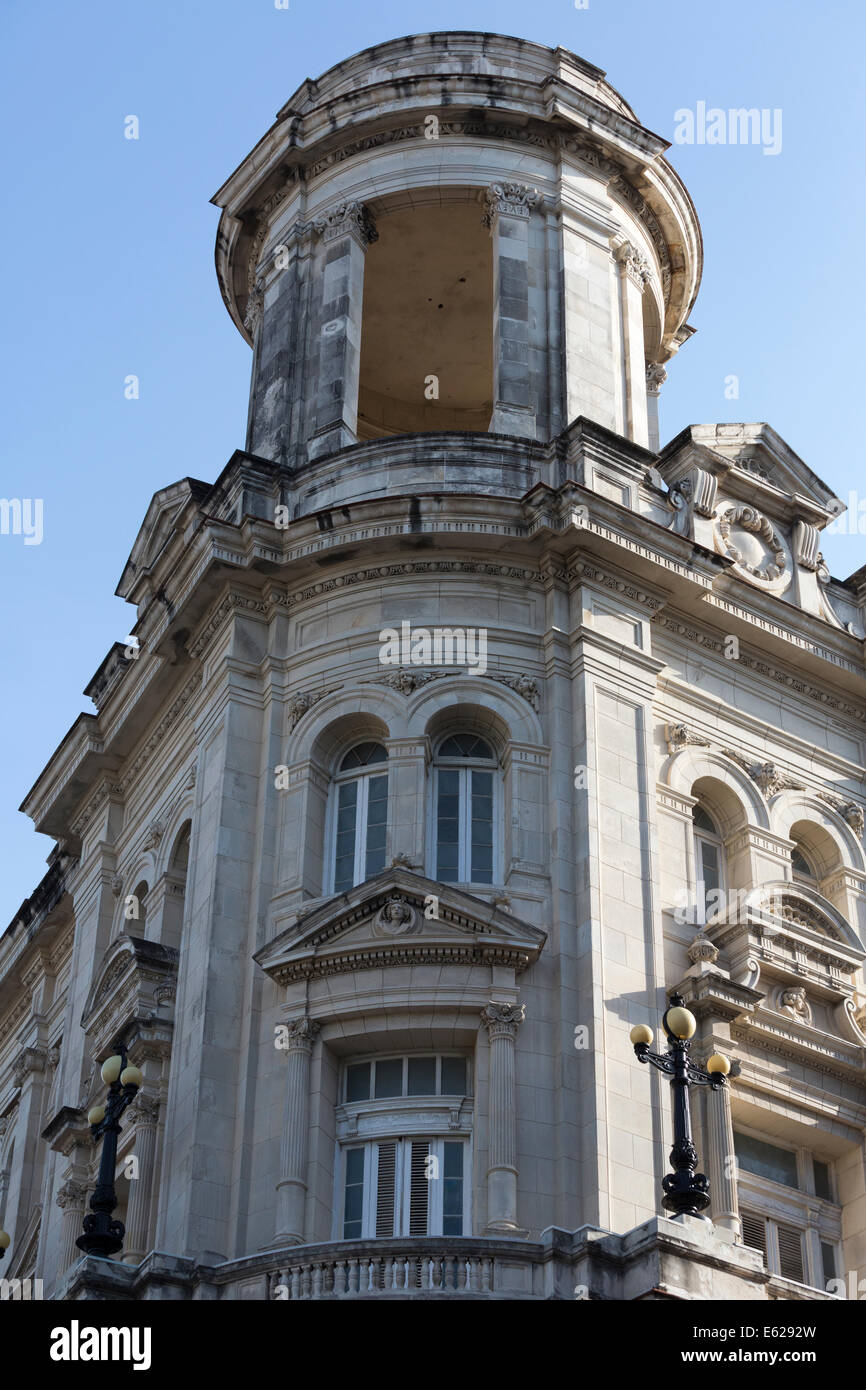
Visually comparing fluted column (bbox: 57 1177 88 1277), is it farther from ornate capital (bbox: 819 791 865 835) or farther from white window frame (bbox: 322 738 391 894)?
ornate capital (bbox: 819 791 865 835)

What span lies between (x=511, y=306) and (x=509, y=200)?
101 inches

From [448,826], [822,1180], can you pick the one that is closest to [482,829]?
[448,826]

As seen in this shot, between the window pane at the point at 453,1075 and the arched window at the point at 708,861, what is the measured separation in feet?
16.2

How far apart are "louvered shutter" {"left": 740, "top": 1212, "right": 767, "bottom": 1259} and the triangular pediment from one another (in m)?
13.2

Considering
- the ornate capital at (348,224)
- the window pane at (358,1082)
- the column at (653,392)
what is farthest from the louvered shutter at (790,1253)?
the ornate capital at (348,224)

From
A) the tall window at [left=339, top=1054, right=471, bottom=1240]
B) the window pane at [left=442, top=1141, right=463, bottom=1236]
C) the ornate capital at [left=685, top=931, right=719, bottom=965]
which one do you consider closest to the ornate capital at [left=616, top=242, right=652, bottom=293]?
the ornate capital at [left=685, top=931, right=719, bottom=965]

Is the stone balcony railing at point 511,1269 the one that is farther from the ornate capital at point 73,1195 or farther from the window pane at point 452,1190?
the ornate capital at point 73,1195

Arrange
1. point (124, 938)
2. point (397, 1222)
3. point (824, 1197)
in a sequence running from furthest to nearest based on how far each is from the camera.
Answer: point (124, 938) → point (824, 1197) → point (397, 1222)

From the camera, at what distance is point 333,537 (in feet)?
117

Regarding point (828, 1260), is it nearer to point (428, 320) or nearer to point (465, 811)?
point (465, 811)

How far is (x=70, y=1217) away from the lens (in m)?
35.6
